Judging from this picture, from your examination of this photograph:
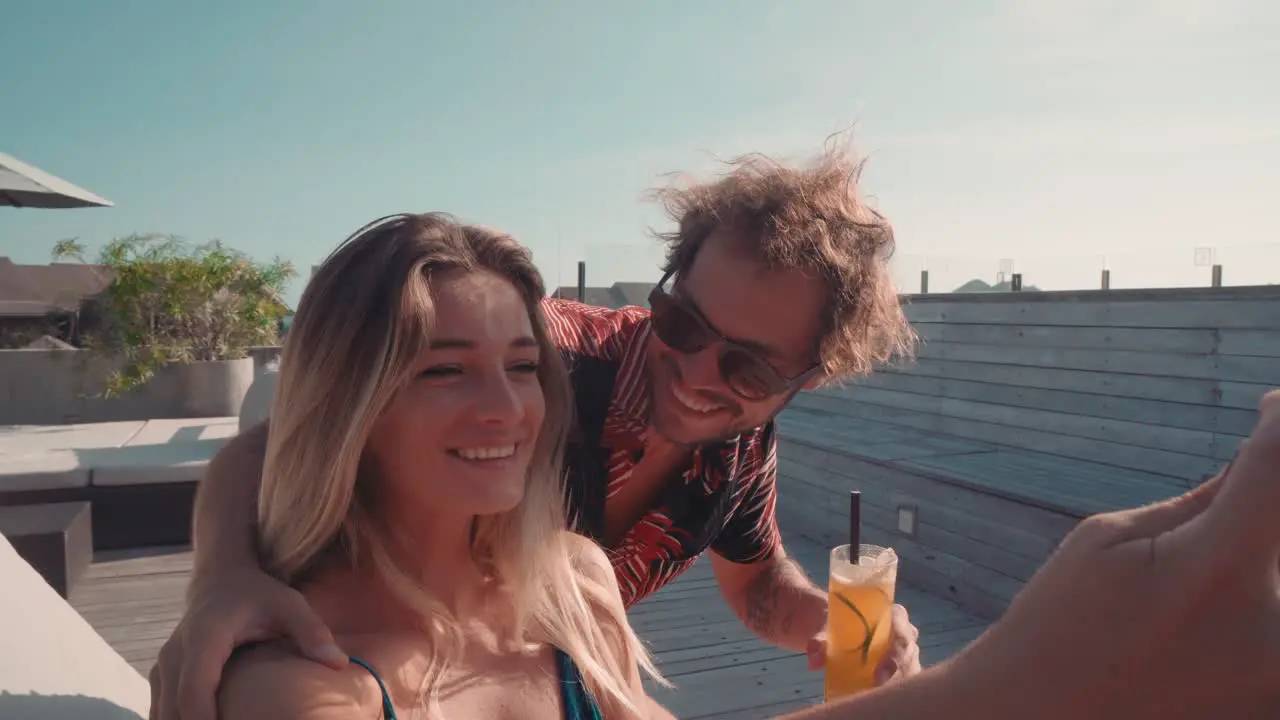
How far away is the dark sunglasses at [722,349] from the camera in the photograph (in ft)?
6.70

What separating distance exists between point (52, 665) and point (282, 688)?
77 centimetres

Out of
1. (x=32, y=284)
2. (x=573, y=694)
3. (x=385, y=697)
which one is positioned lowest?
(x=573, y=694)

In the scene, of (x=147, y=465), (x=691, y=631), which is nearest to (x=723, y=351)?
(x=691, y=631)

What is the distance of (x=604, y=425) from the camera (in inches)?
80.4

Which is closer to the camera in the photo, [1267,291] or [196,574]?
[196,574]

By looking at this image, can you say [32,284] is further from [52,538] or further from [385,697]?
[385,697]

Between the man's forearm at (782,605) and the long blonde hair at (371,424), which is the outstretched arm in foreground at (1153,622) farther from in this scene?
the man's forearm at (782,605)

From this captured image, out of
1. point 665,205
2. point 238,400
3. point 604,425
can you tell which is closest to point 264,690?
point 604,425

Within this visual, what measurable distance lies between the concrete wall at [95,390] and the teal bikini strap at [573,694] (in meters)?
7.61

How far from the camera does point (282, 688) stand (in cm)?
116

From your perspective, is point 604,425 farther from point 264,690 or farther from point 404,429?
point 264,690

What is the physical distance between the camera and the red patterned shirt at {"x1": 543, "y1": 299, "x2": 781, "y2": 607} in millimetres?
2023

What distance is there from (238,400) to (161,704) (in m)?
7.80

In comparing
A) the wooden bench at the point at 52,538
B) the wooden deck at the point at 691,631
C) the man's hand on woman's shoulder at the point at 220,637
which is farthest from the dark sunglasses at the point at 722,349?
the wooden bench at the point at 52,538
